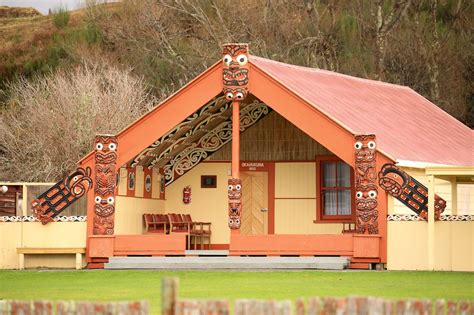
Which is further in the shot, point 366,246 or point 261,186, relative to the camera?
point 261,186

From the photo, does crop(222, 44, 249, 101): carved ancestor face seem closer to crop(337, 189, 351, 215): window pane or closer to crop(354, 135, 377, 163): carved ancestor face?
crop(354, 135, 377, 163): carved ancestor face

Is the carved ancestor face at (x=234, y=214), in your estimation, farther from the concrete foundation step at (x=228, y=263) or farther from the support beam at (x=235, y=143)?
the concrete foundation step at (x=228, y=263)

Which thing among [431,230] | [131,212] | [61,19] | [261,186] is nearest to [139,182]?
[131,212]

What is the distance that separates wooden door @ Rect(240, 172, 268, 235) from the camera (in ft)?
107

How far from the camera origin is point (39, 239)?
2902cm

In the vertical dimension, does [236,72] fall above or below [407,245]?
above

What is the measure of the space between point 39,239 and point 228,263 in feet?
14.7

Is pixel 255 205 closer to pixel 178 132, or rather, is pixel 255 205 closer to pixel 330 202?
pixel 330 202

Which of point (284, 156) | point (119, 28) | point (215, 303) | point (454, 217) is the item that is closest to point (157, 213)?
point (284, 156)

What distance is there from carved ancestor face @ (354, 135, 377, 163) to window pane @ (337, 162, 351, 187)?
4.42 m

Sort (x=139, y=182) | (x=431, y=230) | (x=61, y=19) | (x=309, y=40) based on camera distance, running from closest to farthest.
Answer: (x=431, y=230) → (x=139, y=182) → (x=309, y=40) → (x=61, y=19)

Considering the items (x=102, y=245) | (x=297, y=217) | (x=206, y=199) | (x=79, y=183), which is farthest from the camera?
(x=206, y=199)

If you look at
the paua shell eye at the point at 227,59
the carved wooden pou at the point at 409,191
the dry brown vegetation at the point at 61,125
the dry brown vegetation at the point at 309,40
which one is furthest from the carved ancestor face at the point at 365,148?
the dry brown vegetation at the point at 309,40

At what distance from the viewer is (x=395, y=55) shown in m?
53.0
